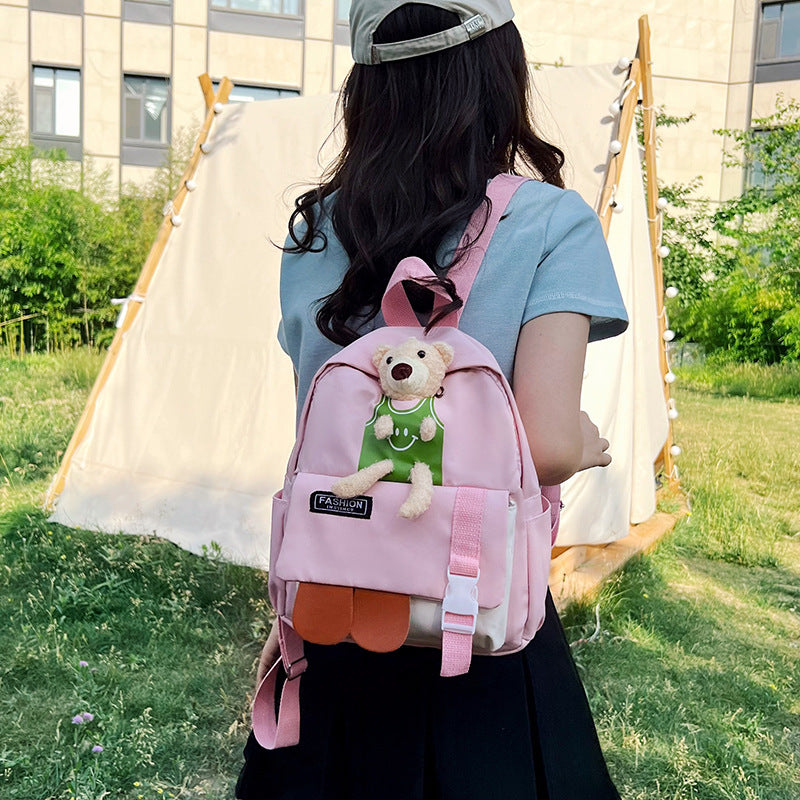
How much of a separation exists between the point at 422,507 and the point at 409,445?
0.24 feet

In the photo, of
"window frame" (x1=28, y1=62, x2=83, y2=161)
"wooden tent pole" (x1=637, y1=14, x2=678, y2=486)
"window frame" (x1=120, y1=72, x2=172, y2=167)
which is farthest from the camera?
"window frame" (x1=120, y1=72, x2=172, y2=167)

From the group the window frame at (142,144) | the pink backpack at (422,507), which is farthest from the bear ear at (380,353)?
the window frame at (142,144)

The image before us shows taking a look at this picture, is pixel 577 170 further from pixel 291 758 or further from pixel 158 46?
pixel 158 46

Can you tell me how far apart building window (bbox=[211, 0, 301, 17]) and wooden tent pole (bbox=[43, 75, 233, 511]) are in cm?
1220

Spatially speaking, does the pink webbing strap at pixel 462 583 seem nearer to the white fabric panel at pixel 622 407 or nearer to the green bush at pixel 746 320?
the white fabric panel at pixel 622 407

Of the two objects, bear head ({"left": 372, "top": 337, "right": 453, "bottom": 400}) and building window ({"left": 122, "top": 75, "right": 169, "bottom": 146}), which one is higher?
building window ({"left": 122, "top": 75, "right": 169, "bottom": 146})

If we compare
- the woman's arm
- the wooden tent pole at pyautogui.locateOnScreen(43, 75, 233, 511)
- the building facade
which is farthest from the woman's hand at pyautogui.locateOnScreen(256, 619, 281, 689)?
the building facade

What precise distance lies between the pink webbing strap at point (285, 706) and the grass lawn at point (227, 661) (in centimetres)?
128

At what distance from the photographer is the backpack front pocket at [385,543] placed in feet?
3.02

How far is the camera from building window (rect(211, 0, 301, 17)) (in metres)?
15.0

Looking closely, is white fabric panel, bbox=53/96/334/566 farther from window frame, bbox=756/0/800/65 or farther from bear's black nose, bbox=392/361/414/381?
window frame, bbox=756/0/800/65

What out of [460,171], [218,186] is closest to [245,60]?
[218,186]

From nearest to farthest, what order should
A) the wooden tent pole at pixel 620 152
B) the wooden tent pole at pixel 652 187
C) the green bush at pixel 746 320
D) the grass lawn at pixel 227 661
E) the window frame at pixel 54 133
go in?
the grass lawn at pixel 227 661 < the wooden tent pole at pixel 620 152 < the wooden tent pole at pixel 652 187 < the green bush at pixel 746 320 < the window frame at pixel 54 133

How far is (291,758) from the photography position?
113 cm
